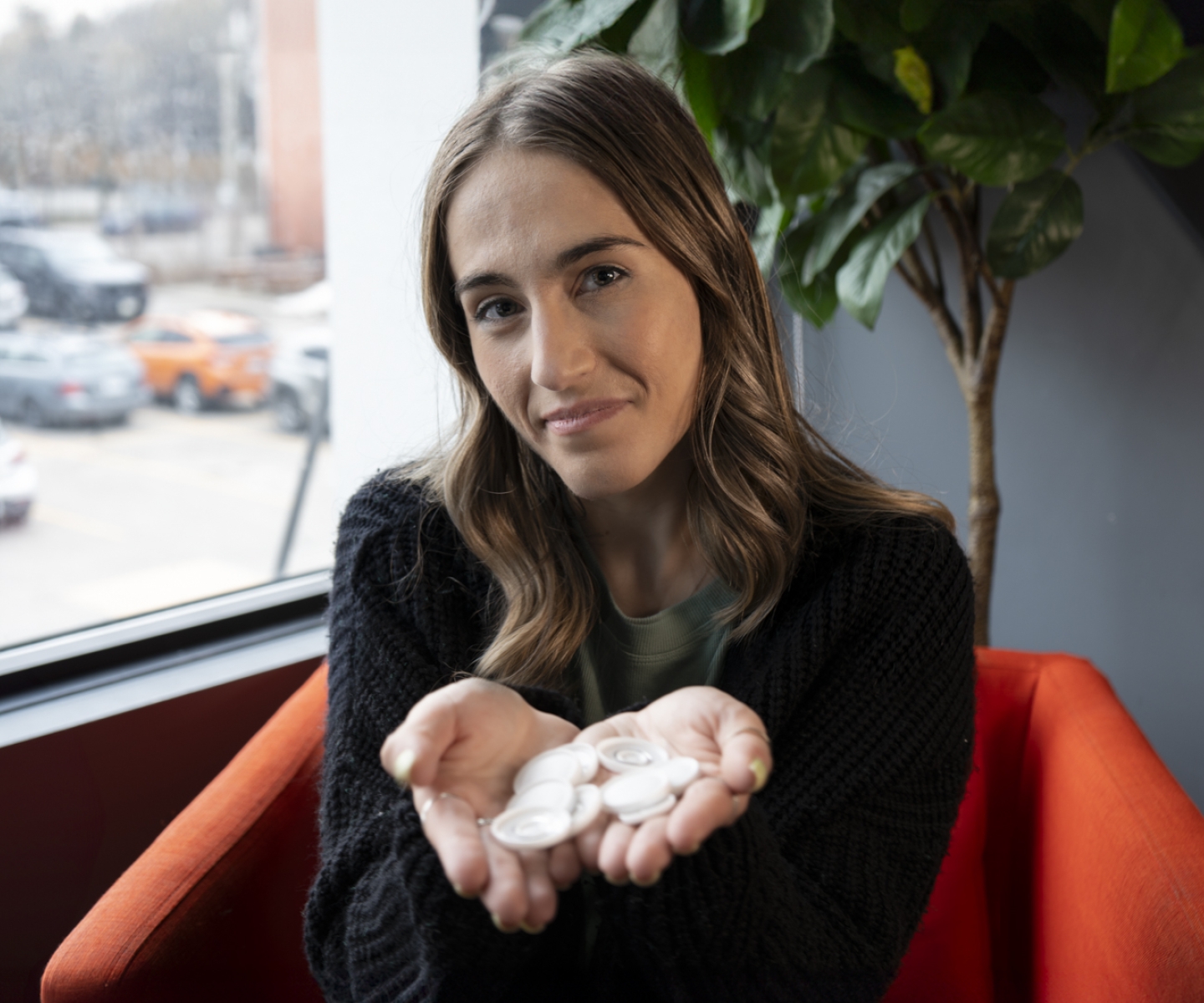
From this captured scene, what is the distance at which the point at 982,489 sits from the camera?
1.55 m

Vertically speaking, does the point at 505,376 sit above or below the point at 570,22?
below

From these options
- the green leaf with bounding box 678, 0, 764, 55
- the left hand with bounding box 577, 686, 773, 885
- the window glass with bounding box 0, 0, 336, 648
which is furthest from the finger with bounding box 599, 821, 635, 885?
the window glass with bounding box 0, 0, 336, 648

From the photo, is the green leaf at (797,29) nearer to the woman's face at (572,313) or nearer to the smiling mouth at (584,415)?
the woman's face at (572,313)

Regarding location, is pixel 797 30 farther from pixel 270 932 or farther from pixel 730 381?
pixel 270 932

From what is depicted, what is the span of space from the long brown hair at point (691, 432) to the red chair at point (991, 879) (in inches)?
11.8

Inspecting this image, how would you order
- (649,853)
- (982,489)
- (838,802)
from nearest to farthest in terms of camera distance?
1. (649,853)
2. (838,802)
3. (982,489)

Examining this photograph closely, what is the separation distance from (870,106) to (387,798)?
1.08 meters

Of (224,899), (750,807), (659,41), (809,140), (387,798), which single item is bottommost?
(224,899)

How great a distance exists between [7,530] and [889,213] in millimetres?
1496

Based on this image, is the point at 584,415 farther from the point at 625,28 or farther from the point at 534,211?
the point at 625,28

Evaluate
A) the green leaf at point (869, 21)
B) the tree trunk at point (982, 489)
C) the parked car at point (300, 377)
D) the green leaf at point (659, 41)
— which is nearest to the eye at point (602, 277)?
the green leaf at point (659, 41)

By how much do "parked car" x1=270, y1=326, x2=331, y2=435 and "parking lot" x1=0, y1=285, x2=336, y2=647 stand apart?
38 mm

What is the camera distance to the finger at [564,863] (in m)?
0.63

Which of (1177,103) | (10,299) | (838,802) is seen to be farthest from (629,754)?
(10,299)
